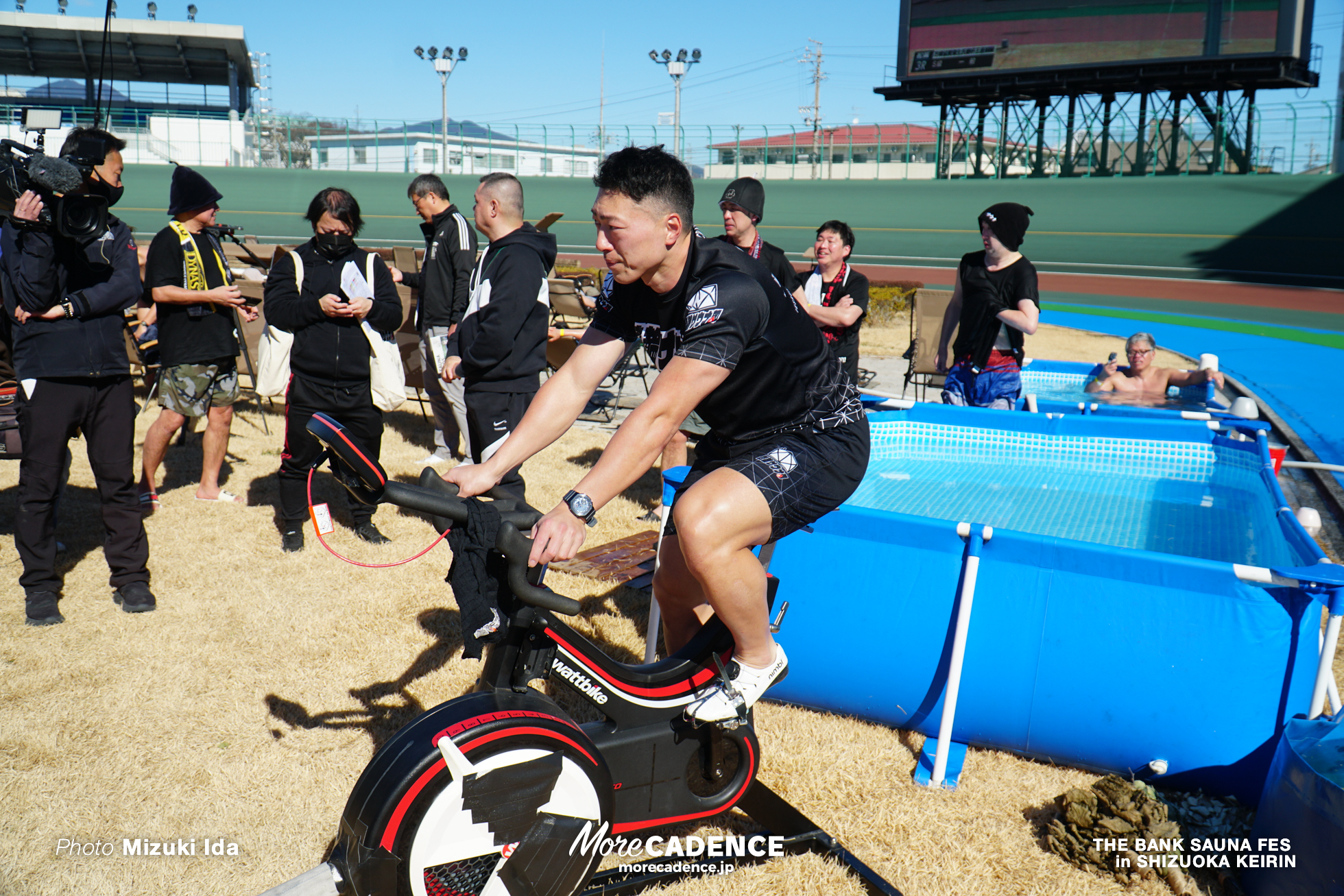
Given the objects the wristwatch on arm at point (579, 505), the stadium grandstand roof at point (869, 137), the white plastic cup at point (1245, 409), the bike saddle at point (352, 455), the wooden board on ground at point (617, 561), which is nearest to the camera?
the bike saddle at point (352, 455)

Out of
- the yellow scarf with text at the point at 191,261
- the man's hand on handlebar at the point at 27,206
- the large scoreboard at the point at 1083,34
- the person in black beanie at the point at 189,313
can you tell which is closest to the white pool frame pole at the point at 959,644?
the man's hand on handlebar at the point at 27,206

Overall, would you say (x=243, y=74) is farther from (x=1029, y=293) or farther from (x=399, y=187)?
(x=1029, y=293)

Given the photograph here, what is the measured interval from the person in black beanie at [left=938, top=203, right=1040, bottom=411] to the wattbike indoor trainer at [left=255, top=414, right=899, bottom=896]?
11.4ft

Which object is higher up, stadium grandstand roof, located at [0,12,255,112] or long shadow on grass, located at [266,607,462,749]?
stadium grandstand roof, located at [0,12,255,112]

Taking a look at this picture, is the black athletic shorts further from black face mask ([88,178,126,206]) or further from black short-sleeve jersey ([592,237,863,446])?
black face mask ([88,178,126,206])

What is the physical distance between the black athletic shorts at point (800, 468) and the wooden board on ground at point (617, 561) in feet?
6.93

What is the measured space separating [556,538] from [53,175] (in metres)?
3.23

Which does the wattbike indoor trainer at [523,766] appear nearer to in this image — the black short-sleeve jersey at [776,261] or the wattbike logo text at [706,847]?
the wattbike logo text at [706,847]

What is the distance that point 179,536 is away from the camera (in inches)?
210

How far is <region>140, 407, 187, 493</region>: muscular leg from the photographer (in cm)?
552

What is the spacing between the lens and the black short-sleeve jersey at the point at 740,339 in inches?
86.1

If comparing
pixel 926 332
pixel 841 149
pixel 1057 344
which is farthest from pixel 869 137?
pixel 926 332

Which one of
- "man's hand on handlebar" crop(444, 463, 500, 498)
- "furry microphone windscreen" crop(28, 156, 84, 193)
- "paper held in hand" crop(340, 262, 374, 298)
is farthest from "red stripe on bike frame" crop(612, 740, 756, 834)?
"paper held in hand" crop(340, 262, 374, 298)

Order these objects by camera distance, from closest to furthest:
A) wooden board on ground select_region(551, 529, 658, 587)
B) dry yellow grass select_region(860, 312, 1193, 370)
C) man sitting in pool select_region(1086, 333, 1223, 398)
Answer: wooden board on ground select_region(551, 529, 658, 587) < man sitting in pool select_region(1086, 333, 1223, 398) < dry yellow grass select_region(860, 312, 1193, 370)
